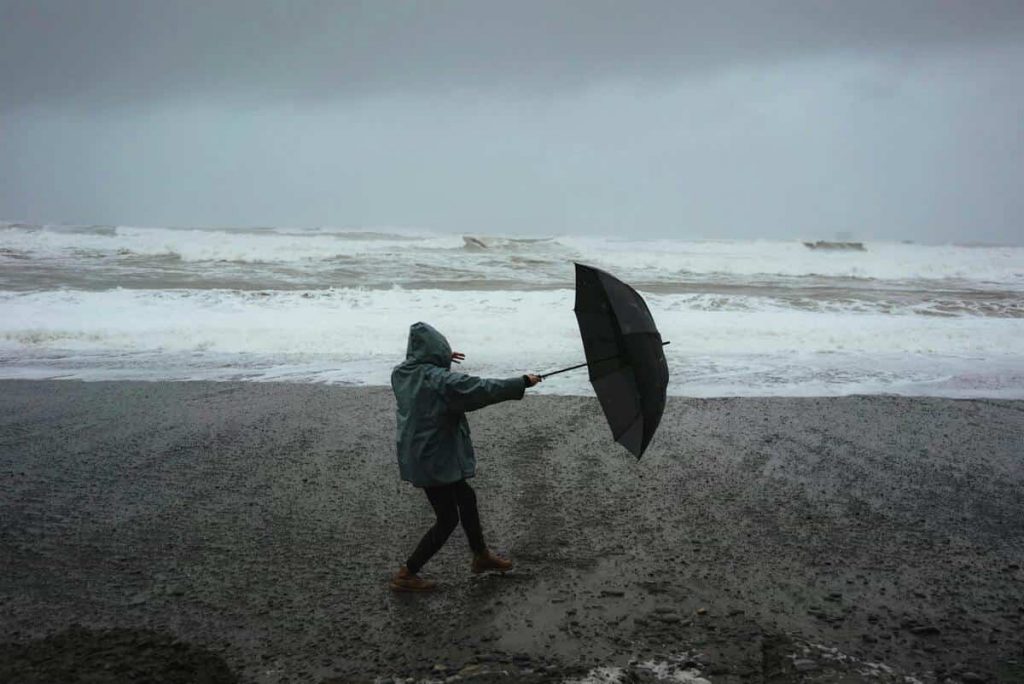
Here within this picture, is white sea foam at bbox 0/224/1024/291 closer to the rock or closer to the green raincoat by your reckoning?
the green raincoat

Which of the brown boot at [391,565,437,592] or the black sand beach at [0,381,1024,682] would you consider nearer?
the black sand beach at [0,381,1024,682]

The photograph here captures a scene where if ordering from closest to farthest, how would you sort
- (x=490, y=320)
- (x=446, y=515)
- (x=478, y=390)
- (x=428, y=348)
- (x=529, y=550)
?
1. (x=478, y=390)
2. (x=428, y=348)
3. (x=446, y=515)
4. (x=529, y=550)
5. (x=490, y=320)

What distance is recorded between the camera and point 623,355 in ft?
13.0

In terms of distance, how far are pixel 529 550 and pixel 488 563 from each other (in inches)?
17.2

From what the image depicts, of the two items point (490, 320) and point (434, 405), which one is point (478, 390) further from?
point (490, 320)

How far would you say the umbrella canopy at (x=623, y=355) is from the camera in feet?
12.5

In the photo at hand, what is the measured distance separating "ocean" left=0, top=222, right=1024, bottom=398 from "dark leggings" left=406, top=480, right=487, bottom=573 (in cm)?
444

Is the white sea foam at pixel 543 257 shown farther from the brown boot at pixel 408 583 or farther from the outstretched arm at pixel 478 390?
the outstretched arm at pixel 478 390

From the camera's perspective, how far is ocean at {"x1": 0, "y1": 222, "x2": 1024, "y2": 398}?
9.46 m

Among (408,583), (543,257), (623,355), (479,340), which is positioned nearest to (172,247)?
(543,257)

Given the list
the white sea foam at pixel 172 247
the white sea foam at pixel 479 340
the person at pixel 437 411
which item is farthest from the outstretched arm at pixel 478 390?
the white sea foam at pixel 172 247

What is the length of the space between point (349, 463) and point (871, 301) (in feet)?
46.8

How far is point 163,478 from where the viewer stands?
574 centimetres

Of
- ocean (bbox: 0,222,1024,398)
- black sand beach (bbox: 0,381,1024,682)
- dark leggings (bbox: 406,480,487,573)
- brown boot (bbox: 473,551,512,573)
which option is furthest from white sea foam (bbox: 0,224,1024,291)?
dark leggings (bbox: 406,480,487,573)
